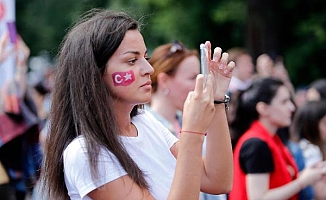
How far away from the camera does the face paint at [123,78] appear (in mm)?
2816

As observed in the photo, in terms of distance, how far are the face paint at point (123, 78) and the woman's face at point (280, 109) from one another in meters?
2.45

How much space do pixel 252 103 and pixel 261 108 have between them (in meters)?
0.08

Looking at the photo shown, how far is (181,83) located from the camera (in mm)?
5156

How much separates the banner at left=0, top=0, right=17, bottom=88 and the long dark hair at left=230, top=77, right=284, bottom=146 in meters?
1.69

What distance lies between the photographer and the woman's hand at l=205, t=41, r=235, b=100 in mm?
3029

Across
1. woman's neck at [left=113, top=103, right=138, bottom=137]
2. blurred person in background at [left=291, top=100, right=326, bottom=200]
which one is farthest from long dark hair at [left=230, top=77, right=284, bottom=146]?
woman's neck at [left=113, top=103, right=138, bottom=137]

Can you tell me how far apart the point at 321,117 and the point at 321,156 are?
365mm

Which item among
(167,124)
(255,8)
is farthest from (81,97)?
(255,8)

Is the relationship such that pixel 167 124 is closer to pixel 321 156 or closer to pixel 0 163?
pixel 0 163

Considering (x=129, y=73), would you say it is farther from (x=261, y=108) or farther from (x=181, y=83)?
(x=261, y=108)

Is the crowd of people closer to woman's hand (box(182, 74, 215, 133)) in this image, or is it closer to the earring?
woman's hand (box(182, 74, 215, 133))

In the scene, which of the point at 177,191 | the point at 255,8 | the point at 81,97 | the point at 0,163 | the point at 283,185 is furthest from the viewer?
the point at 255,8

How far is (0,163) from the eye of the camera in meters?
5.16

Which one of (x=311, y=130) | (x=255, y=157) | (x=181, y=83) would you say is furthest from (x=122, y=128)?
(x=311, y=130)
